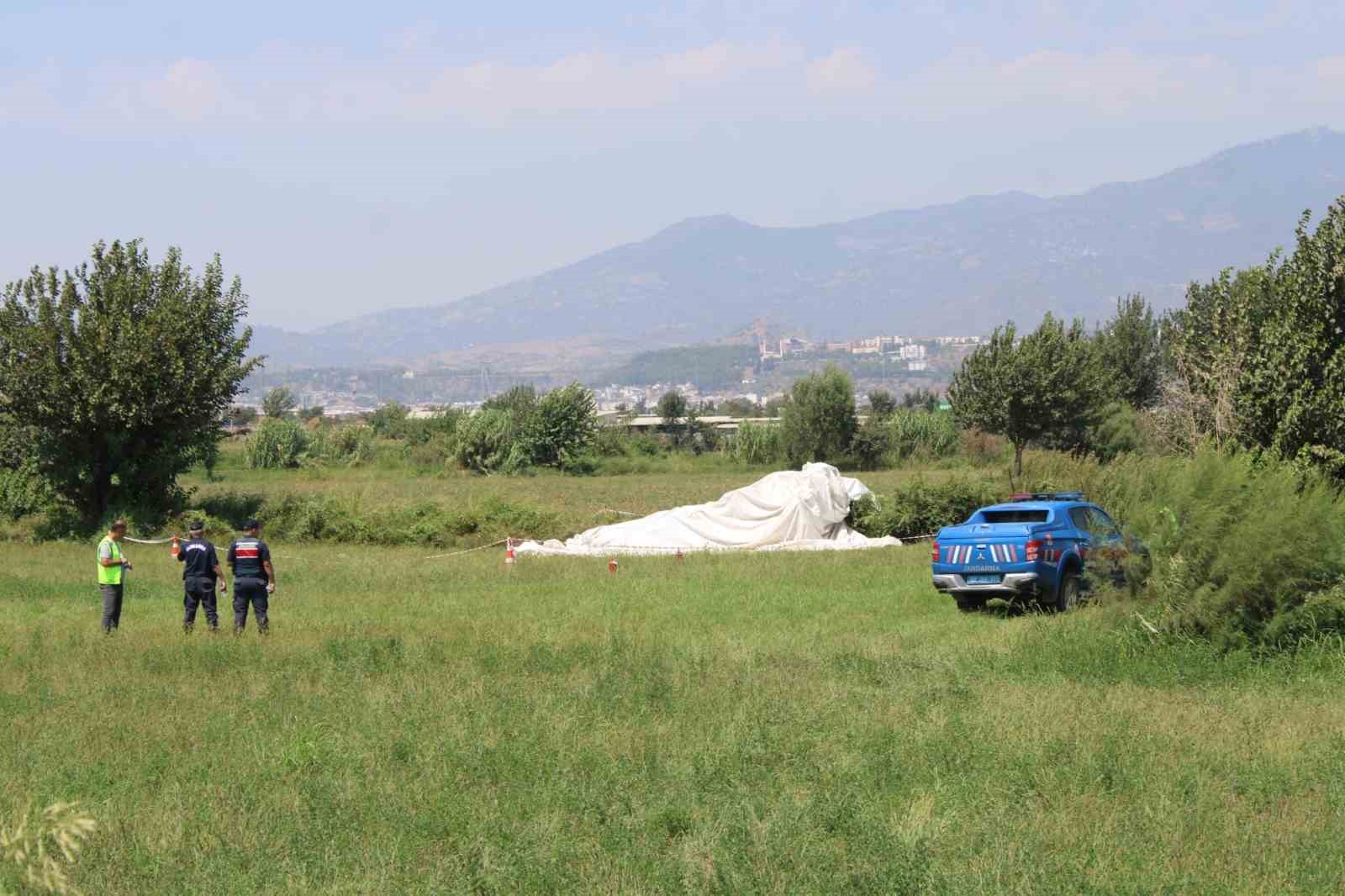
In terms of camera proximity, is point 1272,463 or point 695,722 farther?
point 1272,463

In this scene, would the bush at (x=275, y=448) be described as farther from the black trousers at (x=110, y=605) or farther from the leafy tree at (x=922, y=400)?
the leafy tree at (x=922, y=400)

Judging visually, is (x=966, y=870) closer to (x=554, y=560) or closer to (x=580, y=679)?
(x=580, y=679)

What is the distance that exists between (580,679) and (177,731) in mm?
3929

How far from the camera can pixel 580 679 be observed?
44.2 ft

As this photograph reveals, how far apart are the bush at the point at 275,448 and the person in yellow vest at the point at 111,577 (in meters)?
54.1

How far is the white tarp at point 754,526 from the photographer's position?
102 feet

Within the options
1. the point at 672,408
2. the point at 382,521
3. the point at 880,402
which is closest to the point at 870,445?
the point at 672,408

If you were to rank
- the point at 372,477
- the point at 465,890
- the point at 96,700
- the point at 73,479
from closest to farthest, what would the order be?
the point at 465,890 < the point at 96,700 < the point at 73,479 < the point at 372,477

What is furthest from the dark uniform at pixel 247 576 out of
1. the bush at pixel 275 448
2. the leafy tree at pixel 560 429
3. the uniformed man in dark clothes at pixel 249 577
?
the bush at pixel 275 448

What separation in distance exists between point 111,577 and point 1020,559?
41.0ft

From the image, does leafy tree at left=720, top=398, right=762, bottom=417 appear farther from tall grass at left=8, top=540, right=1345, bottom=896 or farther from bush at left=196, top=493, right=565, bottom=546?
tall grass at left=8, top=540, right=1345, bottom=896

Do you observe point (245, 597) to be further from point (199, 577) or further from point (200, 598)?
point (200, 598)

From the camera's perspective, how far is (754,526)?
31.9m

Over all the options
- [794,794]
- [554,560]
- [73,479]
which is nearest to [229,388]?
[73,479]
